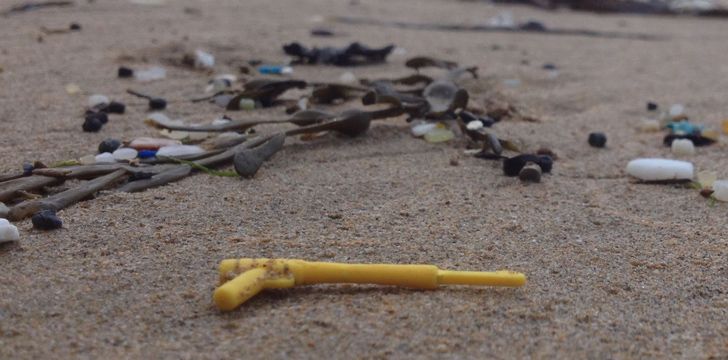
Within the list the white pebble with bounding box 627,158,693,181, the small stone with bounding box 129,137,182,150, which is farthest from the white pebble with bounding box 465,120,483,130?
the small stone with bounding box 129,137,182,150

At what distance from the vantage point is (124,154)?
211cm

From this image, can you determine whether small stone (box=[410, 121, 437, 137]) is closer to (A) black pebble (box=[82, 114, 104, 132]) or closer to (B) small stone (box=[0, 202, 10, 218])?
(A) black pebble (box=[82, 114, 104, 132])

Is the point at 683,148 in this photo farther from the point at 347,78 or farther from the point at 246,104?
the point at 246,104

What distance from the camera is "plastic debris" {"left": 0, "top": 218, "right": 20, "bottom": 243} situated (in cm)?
155

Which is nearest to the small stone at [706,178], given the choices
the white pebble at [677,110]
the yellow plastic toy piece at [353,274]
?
the white pebble at [677,110]

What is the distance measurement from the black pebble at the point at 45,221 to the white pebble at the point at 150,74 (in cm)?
148

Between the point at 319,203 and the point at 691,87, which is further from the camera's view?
the point at 691,87

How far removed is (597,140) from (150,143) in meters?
1.37

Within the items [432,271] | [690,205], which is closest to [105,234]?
[432,271]

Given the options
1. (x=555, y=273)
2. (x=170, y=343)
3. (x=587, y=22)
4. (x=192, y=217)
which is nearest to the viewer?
(x=170, y=343)

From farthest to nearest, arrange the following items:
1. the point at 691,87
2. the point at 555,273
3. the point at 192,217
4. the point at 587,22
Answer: the point at 587,22 → the point at 691,87 → the point at 192,217 → the point at 555,273

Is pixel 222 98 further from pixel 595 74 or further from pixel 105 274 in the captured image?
pixel 595 74

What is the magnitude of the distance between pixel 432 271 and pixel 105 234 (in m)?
0.69

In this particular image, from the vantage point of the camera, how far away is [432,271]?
4.72ft
